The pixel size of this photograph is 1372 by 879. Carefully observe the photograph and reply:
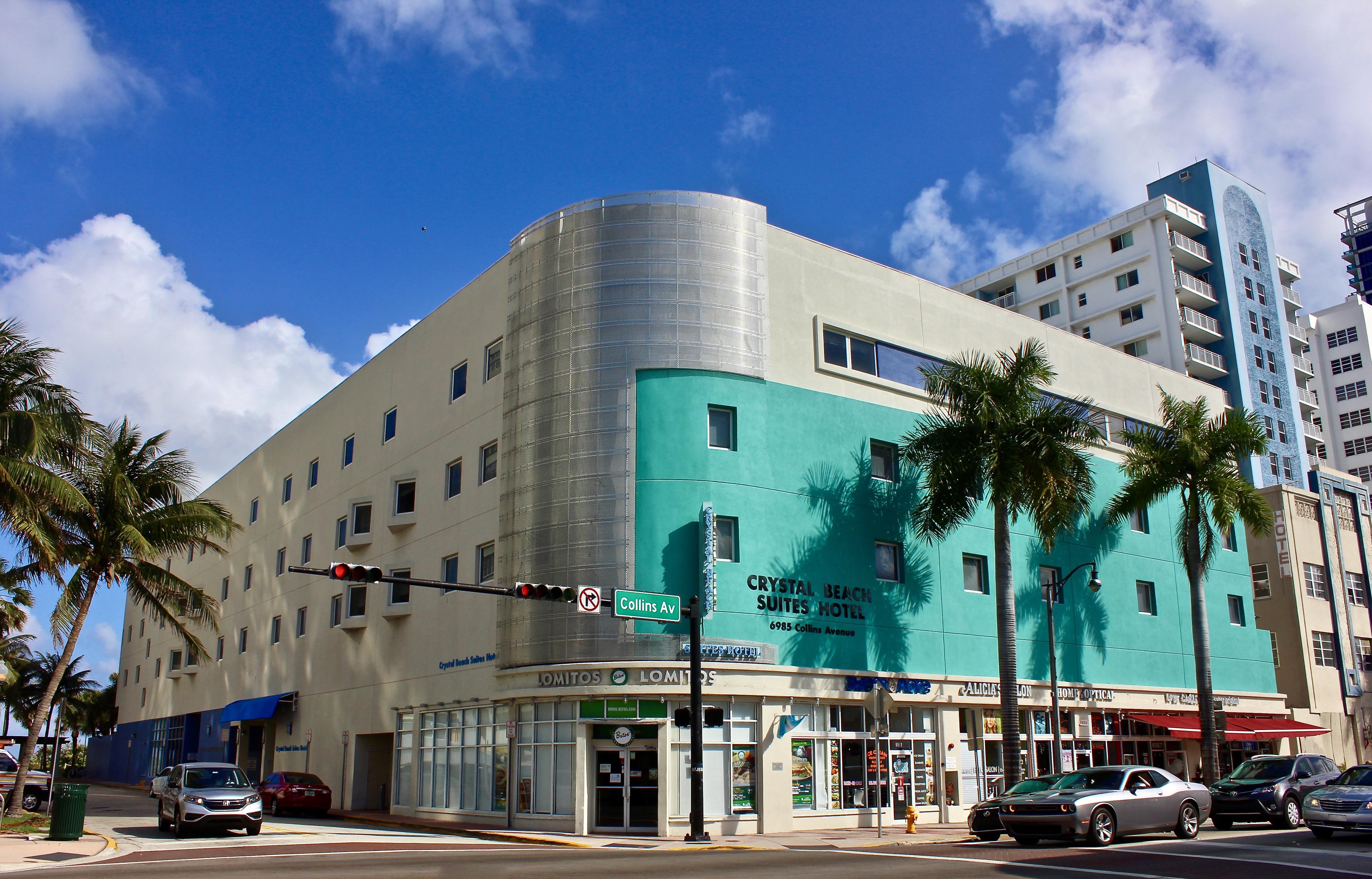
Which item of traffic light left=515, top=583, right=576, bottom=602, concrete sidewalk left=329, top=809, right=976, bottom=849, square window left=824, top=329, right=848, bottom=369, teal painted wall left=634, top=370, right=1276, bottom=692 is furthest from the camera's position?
square window left=824, top=329, right=848, bottom=369

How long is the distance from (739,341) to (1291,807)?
1784 centimetres

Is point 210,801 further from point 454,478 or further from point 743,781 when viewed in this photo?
point 454,478

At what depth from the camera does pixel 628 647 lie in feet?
88.7

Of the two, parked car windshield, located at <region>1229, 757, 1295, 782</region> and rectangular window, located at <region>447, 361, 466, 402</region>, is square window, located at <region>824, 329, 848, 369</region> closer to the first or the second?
rectangular window, located at <region>447, 361, 466, 402</region>

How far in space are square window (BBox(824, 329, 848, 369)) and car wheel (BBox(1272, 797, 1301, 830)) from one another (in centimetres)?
1624

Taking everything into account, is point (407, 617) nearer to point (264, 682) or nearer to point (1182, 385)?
point (264, 682)

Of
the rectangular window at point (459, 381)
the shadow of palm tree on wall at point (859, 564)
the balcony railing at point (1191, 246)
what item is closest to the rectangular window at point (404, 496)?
the rectangular window at point (459, 381)

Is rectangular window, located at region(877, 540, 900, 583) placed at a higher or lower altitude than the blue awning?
higher

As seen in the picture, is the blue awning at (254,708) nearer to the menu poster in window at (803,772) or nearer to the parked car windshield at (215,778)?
the parked car windshield at (215,778)

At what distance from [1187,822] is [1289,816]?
15.0 feet

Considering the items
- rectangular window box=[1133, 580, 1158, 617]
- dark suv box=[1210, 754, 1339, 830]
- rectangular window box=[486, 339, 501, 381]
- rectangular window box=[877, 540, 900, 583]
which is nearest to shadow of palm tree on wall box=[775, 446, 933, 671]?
rectangular window box=[877, 540, 900, 583]

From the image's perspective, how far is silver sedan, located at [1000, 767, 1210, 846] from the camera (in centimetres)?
2011

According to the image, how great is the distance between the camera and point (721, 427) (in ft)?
96.9

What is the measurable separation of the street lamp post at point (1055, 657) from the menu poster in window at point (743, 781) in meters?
9.67
